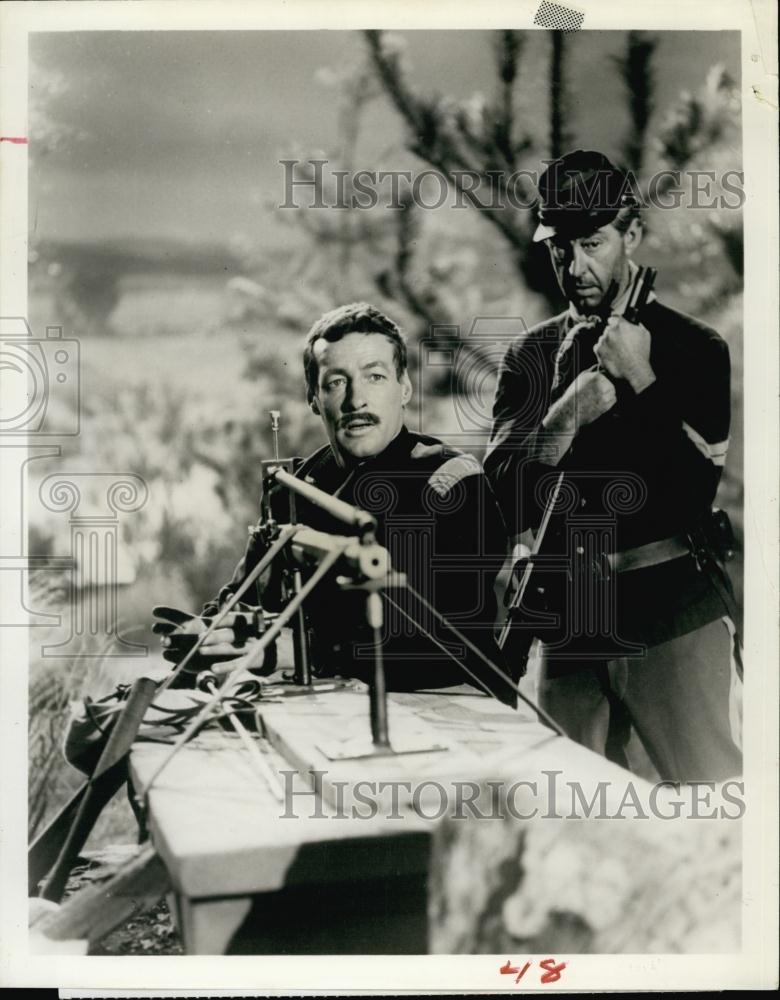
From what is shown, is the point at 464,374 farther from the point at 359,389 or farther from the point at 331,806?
the point at 331,806

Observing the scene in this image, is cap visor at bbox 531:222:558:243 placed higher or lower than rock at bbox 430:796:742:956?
higher

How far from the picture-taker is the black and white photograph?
1.91m

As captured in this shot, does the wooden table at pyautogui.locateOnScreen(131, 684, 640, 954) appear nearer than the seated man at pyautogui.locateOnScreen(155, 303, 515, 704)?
Yes

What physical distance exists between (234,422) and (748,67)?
1309mm

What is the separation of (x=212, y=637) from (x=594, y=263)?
3.63ft

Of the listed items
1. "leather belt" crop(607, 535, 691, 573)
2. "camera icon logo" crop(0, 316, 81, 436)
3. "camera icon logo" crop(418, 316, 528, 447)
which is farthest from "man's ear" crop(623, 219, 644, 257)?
"camera icon logo" crop(0, 316, 81, 436)

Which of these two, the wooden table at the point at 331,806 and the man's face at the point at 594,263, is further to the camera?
the man's face at the point at 594,263

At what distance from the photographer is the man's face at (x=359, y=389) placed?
6.31ft

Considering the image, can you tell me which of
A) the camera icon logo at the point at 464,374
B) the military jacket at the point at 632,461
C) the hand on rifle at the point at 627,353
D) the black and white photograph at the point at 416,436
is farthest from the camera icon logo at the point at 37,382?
the hand on rifle at the point at 627,353

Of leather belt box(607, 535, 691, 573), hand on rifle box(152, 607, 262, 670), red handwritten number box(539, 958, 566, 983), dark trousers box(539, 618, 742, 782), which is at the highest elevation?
leather belt box(607, 535, 691, 573)

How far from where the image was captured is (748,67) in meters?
1.96

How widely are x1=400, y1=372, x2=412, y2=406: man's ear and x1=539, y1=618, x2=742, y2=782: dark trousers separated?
60 centimetres

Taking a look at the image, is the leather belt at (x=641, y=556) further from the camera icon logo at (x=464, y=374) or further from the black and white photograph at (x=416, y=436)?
the camera icon logo at (x=464, y=374)

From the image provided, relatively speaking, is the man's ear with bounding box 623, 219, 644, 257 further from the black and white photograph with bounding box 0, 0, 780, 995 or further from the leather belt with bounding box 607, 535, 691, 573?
the leather belt with bounding box 607, 535, 691, 573
